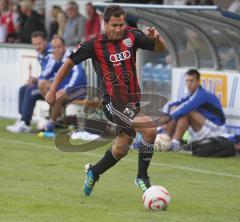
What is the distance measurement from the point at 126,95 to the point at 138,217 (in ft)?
5.19

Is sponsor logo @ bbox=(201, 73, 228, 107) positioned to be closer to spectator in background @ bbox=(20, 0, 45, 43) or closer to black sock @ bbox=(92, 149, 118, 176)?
black sock @ bbox=(92, 149, 118, 176)

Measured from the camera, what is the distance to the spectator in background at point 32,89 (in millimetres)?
15109

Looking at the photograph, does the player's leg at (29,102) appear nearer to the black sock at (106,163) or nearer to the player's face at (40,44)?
the player's face at (40,44)

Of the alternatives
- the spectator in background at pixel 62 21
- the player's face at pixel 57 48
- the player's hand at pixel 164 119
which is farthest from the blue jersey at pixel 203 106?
the spectator in background at pixel 62 21

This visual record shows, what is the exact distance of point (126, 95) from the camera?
8.84 metres

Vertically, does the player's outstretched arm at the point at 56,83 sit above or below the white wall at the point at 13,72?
above

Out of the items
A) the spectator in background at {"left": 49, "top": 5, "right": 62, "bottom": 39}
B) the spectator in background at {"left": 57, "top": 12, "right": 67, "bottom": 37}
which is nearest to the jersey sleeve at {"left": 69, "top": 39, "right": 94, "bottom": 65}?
the spectator in background at {"left": 57, "top": 12, "right": 67, "bottom": 37}

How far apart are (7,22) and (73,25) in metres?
2.33

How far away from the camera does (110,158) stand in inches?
348

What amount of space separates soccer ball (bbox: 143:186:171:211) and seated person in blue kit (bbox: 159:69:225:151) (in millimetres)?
4940

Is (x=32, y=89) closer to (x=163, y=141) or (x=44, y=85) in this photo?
(x=44, y=85)

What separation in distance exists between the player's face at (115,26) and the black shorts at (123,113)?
708 millimetres

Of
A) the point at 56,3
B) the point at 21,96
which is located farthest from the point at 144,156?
the point at 56,3

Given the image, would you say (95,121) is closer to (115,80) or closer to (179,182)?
(179,182)
